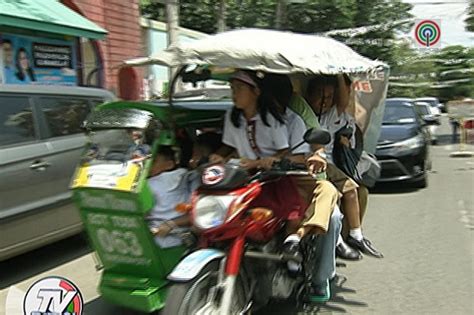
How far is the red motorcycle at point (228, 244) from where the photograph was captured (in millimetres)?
3803

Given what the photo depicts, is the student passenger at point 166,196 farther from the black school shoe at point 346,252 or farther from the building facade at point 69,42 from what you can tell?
the building facade at point 69,42

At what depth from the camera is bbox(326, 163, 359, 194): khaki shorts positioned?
5418 mm

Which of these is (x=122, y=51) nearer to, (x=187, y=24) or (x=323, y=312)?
(x=323, y=312)

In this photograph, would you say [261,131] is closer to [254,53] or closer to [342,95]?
[254,53]

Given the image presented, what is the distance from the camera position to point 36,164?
6.17 metres

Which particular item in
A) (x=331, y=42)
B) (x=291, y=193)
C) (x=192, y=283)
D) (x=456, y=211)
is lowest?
(x=456, y=211)

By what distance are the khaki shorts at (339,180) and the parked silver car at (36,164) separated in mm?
2607

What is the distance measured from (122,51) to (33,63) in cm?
337

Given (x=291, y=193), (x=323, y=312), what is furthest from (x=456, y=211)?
(x=291, y=193)

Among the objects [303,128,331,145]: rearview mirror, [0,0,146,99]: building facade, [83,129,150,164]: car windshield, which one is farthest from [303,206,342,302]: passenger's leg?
[0,0,146,99]: building facade

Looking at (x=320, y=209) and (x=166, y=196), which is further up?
(x=166, y=196)

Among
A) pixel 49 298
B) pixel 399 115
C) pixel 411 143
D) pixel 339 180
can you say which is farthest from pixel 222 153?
pixel 399 115

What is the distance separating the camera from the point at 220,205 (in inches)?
153

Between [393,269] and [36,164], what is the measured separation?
3571 millimetres
